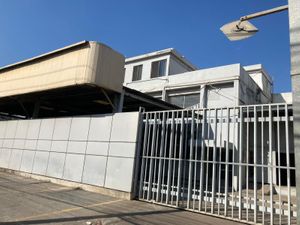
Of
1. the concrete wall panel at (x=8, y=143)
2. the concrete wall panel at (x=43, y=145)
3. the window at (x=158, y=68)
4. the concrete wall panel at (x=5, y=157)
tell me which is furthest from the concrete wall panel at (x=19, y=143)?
the window at (x=158, y=68)

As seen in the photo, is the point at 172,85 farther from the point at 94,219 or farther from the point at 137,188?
the point at 94,219

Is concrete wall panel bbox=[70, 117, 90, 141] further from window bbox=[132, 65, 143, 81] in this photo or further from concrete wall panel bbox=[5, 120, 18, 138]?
window bbox=[132, 65, 143, 81]

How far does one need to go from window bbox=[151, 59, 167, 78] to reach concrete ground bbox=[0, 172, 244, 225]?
15.5 metres

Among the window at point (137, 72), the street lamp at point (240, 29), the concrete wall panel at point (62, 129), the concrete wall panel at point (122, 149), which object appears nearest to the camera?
the street lamp at point (240, 29)

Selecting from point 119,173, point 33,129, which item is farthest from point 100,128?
point 33,129

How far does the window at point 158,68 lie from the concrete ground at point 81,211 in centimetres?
1552

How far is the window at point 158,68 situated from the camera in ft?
74.0

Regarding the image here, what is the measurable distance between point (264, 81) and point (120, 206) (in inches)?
836

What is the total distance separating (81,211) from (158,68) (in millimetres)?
17880

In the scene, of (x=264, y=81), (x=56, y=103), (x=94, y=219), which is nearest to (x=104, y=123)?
(x=94, y=219)

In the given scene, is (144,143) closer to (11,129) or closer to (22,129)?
(22,129)

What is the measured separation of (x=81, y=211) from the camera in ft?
21.3

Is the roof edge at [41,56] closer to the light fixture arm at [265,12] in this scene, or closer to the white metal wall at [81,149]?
the white metal wall at [81,149]

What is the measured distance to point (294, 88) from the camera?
325 centimetres
